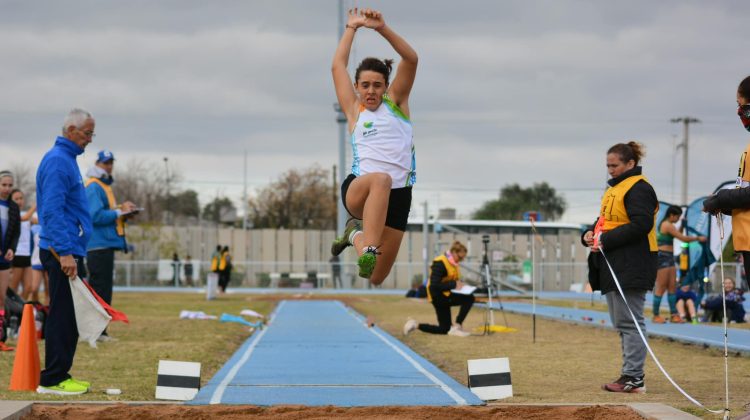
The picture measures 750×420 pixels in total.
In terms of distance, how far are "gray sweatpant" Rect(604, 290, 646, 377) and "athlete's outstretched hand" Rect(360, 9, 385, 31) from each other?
3537 millimetres

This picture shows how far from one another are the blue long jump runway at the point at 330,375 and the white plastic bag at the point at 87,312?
1.08 meters

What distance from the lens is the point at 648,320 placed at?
1992 centimetres

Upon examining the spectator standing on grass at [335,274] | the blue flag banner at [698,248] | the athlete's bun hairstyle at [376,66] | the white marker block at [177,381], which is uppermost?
the athlete's bun hairstyle at [376,66]

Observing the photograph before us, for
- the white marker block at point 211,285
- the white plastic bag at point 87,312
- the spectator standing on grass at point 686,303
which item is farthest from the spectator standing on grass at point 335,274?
the white plastic bag at point 87,312

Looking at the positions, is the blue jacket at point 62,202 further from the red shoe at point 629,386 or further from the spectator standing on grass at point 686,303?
the spectator standing on grass at point 686,303

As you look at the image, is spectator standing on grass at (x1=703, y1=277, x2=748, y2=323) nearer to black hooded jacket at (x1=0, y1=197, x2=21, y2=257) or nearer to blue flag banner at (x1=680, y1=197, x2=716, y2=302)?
blue flag banner at (x1=680, y1=197, x2=716, y2=302)

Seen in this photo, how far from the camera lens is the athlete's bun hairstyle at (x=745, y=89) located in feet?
22.8

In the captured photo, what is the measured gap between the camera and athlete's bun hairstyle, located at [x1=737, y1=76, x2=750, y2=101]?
22.8 ft

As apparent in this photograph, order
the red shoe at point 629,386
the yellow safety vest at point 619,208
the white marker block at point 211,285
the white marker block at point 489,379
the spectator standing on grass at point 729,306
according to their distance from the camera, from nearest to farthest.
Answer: the white marker block at point 489,379 → the red shoe at point 629,386 → the yellow safety vest at point 619,208 → the spectator standing on grass at point 729,306 → the white marker block at point 211,285

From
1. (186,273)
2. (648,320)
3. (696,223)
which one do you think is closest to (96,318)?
(648,320)

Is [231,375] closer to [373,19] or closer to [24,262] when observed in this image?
[373,19]

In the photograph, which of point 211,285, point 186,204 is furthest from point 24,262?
point 186,204

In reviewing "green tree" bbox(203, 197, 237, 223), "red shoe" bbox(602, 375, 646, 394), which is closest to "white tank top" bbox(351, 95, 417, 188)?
"red shoe" bbox(602, 375, 646, 394)

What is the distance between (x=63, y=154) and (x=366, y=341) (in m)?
8.14
